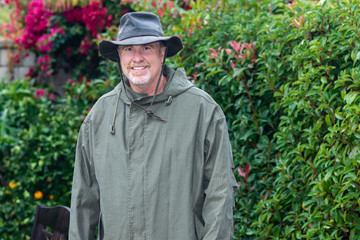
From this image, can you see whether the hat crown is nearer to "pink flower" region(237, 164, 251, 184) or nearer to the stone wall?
"pink flower" region(237, 164, 251, 184)

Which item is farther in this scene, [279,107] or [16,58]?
[16,58]

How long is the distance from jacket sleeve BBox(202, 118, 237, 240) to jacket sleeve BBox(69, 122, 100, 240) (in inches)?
22.5

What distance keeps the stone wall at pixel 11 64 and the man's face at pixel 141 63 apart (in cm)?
472

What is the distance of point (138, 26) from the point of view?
8.49 feet

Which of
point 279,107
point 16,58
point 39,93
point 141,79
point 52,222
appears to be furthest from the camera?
point 16,58

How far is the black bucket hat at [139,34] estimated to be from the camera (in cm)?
252

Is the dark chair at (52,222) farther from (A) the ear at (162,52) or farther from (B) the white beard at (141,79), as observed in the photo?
(A) the ear at (162,52)

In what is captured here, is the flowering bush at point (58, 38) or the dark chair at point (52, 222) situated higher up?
the flowering bush at point (58, 38)

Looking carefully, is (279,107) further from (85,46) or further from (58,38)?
(58,38)

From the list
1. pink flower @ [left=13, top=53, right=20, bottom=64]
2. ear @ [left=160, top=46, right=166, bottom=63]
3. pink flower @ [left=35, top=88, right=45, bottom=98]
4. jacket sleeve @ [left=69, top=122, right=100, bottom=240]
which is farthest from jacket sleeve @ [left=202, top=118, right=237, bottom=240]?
pink flower @ [left=13, top=53, right=20, bottom=64]

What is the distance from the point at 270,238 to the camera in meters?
3.27

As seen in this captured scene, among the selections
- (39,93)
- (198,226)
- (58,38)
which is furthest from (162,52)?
(58,38)

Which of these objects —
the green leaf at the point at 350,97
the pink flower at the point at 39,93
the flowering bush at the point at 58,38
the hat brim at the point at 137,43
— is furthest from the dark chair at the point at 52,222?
the flowering bush at the point at 58,38

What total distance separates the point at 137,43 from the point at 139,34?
92 millimetres
